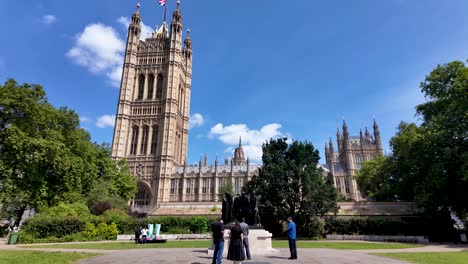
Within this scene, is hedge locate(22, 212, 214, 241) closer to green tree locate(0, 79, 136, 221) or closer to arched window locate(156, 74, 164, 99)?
green tree locate(0, 79, 136, 221)

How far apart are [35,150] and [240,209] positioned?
18777 millimetres

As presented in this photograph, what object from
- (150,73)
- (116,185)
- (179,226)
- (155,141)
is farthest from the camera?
(150,73)

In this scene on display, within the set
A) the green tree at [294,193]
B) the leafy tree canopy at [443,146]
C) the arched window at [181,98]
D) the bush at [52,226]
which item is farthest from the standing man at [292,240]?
the arched window at [181,98]

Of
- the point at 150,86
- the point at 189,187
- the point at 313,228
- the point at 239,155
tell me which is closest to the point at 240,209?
the point at 313,228

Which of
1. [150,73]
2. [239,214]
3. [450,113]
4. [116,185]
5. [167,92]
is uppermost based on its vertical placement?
[150,73]

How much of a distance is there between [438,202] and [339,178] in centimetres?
5271

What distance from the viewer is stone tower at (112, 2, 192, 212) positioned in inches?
2527

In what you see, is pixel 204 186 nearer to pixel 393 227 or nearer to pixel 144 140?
pixel 144 140

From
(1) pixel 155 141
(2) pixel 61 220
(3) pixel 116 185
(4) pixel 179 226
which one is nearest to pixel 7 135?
(2) pixel 61 220

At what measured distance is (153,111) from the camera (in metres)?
69.4

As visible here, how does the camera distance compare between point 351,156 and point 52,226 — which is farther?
point 351,156

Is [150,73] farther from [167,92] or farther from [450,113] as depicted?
[450,113]

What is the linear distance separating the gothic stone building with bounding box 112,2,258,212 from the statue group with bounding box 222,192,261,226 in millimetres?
49972

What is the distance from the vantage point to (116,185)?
137 feet
